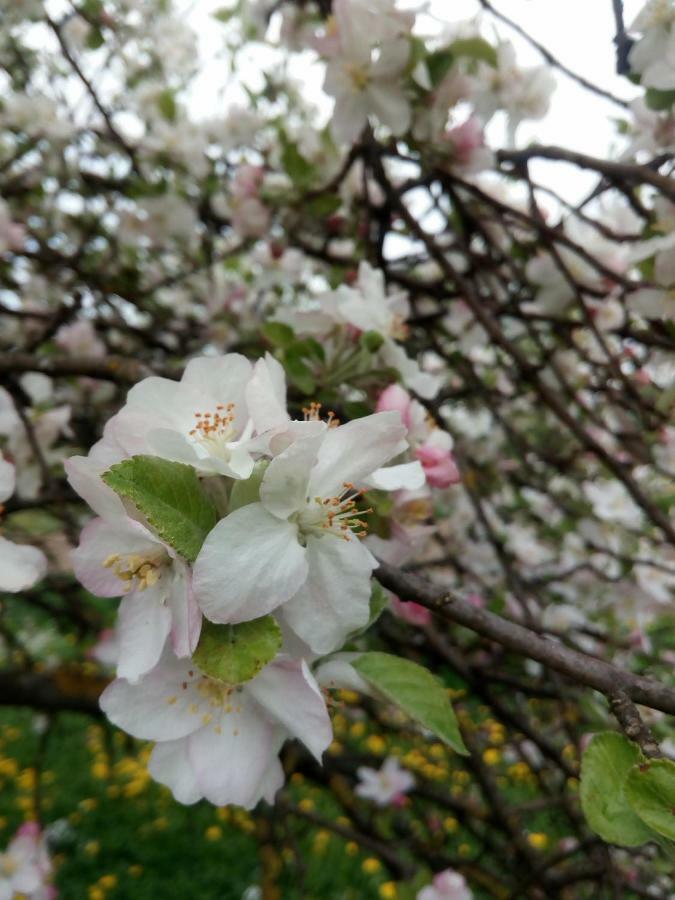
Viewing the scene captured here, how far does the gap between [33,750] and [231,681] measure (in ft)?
12.0

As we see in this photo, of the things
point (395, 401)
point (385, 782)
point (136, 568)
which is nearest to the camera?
point (136, 568)

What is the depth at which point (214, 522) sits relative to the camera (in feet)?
1.91

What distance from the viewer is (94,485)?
0.60 meters

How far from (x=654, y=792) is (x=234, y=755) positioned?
339 millimetres

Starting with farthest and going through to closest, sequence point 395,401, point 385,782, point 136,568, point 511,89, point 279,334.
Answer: point 385,782 < point 511,89 < point 279,334 < point 395,401 < point 136,568

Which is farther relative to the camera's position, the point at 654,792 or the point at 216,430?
the point at 216,430

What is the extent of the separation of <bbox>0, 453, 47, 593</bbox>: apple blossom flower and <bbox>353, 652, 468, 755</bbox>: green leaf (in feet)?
0.94

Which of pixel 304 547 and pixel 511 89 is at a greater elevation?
pixel 511 89

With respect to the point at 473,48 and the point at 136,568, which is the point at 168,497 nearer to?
the point at 136,568

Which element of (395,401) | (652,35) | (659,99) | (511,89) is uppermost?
(511,89)

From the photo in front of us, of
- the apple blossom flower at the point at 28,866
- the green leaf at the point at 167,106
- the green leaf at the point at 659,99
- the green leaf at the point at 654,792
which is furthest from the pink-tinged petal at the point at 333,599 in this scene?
the green leaf at the point at 167,106

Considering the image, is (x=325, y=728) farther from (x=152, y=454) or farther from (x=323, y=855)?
(x=323, y=855)

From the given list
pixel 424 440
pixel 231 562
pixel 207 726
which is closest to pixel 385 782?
pixel 424 440

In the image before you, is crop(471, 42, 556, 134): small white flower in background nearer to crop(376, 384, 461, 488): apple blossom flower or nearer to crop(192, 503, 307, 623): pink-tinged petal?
crop(376, 384, 461, 488): apple blossom flower
